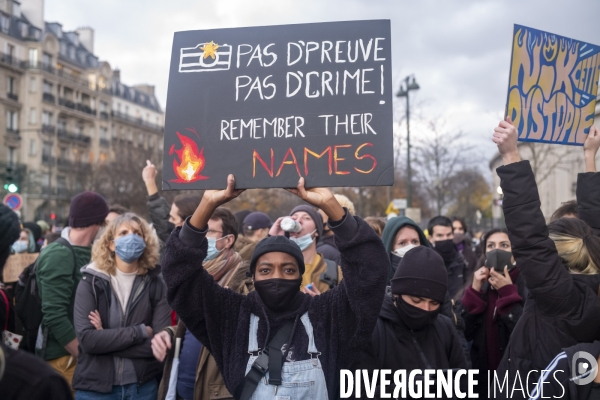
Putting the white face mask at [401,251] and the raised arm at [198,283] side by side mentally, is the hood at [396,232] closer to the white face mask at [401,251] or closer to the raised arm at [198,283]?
the white face mask at [401,251]

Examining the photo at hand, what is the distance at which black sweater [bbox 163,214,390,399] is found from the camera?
2.99 m

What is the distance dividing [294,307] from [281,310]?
69mm

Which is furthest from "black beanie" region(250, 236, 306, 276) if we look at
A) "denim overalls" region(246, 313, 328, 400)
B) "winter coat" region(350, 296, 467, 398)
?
"winter coat" region(350, 296, 467, 398)

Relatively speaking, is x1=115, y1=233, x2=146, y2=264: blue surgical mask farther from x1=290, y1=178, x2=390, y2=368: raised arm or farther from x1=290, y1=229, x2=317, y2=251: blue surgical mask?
A: x1=290, y1=178, x2=390, y2=368: raised arm

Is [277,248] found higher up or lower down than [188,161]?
lower down

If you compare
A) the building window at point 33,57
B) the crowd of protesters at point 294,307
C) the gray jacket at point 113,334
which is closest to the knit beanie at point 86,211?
the crowd of protesters at point 294,307

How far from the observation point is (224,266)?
4555mm

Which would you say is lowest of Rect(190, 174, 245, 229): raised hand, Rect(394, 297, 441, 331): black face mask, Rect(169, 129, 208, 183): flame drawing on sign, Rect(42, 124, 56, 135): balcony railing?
Rect(394, 297, 441, 331): black face mask

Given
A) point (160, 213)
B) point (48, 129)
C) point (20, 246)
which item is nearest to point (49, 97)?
point (48, 129)

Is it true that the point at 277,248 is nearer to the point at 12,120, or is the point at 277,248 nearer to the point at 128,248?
the point at 128,248

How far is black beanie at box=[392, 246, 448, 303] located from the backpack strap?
48.0 inches

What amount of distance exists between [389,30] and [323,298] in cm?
148

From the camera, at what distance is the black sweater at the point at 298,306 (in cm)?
299

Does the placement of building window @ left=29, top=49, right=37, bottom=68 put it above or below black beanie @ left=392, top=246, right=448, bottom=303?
above
